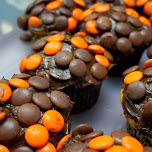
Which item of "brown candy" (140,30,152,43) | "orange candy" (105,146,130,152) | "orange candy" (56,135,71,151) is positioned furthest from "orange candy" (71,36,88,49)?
"orange candy" (105,146,130,152)

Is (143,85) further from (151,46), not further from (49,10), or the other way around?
(49,10)

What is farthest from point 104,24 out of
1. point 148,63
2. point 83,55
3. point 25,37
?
point 25,37

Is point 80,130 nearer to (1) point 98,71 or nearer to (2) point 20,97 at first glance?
(2) point 20,97

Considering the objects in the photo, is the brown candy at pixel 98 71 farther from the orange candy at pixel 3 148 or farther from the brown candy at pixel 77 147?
the orange candy at pixel 3 148

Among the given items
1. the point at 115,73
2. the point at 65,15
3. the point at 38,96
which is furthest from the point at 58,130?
the point at 65,15

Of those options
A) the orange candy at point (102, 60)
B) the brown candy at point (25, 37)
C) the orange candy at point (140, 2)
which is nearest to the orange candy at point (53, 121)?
the orange candy at point (102, 60)
